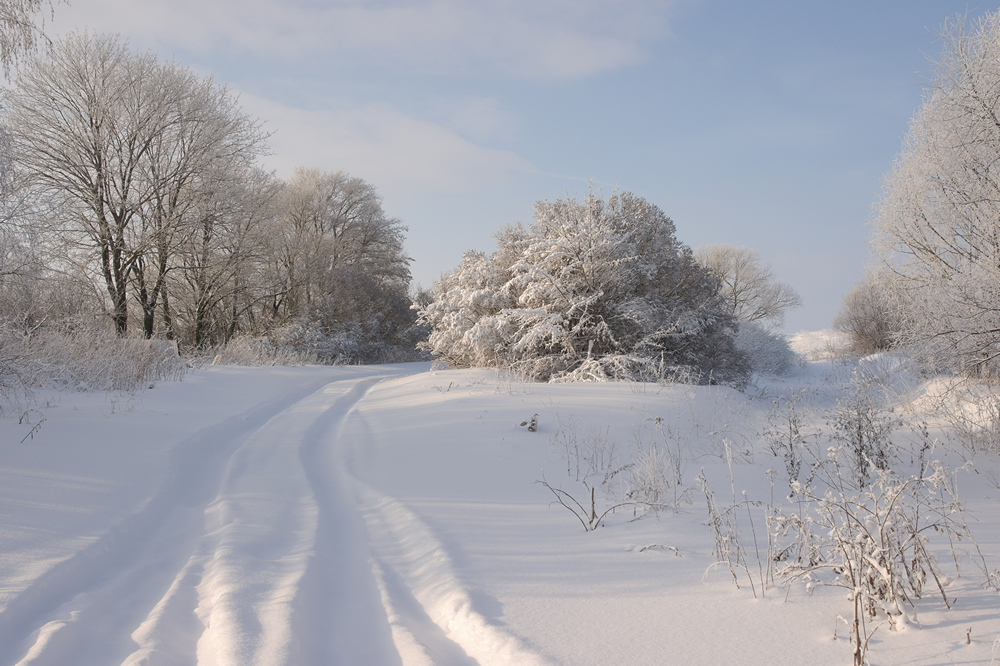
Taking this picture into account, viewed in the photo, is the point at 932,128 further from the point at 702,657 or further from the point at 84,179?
the point at 84,179

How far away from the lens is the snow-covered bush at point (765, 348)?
25.1 m

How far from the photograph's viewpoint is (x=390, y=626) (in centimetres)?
258

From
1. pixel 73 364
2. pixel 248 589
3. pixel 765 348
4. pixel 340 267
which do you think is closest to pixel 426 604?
pixel 248 589

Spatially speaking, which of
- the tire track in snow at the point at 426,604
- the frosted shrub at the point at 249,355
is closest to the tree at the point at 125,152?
the frosted shrub at the point at 249,355

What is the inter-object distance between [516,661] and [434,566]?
3.78 ft

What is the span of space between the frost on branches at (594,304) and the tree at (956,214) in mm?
4749

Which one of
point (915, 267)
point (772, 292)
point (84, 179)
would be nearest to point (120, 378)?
point (84, 179)

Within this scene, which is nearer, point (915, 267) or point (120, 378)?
point (120, 378)

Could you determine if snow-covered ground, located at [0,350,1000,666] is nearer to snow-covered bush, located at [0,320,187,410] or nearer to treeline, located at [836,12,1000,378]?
snow-covered bush, located at [0,320,187,410]

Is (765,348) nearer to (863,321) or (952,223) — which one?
(863,321)

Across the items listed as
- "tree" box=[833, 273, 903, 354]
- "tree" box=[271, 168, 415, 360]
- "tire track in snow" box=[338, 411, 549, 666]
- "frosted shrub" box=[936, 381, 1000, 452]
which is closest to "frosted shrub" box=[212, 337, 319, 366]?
"tree" box=[271, 168, 415, 360]

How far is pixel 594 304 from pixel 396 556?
1146 cm

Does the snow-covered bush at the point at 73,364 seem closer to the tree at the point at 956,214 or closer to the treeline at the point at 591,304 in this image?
the treeline at the point at 591,304

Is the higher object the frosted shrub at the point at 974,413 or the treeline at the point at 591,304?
the treeline at the point at 591,304
